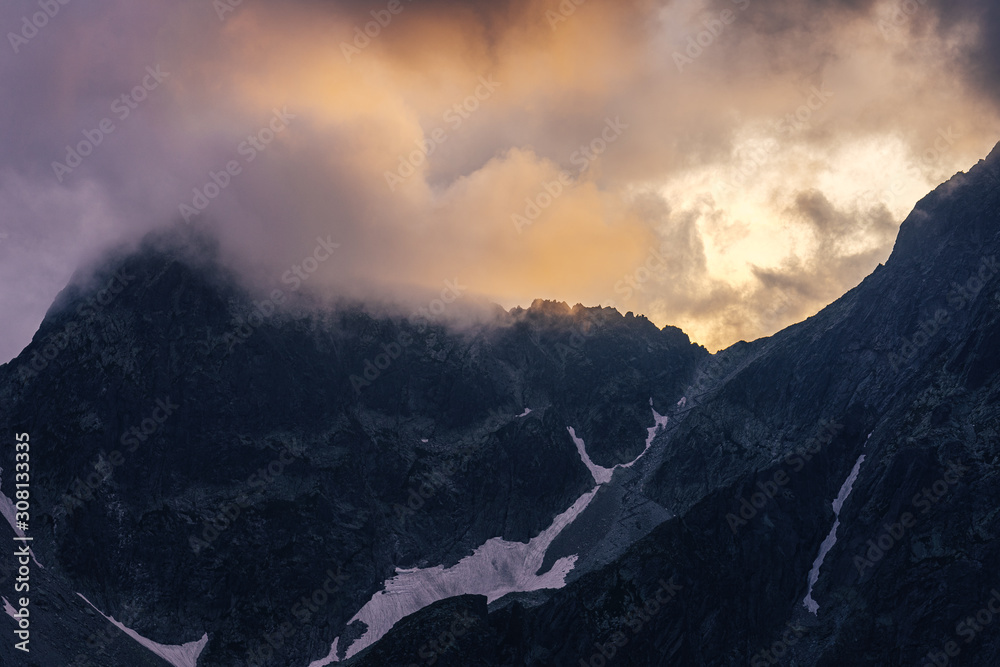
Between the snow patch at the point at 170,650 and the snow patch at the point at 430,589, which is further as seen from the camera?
the snow patch at the point at 430,589

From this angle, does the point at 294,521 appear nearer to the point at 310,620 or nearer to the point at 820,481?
the point at 310,620

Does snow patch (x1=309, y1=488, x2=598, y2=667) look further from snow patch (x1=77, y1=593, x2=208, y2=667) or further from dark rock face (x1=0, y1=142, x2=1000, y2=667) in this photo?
snow patch (x1=77, y1=593, x2=208, y2=667)

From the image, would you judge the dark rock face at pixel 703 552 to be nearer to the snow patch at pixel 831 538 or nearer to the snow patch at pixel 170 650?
the snow patch at pixel 831 538

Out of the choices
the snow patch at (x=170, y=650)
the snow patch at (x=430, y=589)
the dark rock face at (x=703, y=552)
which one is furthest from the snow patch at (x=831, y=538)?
the snow patch at (x=170, y=650)

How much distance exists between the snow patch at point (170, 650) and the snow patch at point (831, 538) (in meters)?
131

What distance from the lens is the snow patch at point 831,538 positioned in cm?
16712

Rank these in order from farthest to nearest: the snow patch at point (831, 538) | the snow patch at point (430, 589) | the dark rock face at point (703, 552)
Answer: the snow patch at point (430, 589) < the snow patch at point (831, 538) < the dark rock face at point (703, 552)

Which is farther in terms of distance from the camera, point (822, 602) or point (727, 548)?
point (727, 548)

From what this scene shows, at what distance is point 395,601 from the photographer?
627ft

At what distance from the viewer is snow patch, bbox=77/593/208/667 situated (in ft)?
559

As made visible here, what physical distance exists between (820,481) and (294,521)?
126 meters

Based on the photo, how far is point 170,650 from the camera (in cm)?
17250

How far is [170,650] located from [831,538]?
14596cm

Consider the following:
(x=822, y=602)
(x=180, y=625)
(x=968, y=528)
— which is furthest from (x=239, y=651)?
(x=968, y=528)
